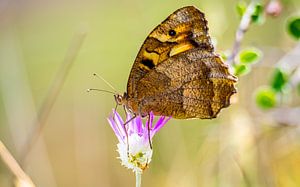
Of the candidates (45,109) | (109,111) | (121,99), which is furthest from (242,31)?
(109,111)

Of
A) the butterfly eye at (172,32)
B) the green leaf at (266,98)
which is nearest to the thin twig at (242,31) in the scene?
the butterfly eye at (172,32)

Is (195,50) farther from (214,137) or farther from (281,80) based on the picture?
(214,137)

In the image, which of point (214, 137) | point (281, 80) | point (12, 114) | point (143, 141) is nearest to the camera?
point (143, 141)

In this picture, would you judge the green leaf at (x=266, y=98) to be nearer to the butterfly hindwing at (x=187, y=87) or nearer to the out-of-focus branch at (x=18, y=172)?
the butterfly hindwing at (x=187, y=87)

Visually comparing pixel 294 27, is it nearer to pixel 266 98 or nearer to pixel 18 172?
pixel 266 98

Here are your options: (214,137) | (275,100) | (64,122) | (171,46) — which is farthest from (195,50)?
(64,122)

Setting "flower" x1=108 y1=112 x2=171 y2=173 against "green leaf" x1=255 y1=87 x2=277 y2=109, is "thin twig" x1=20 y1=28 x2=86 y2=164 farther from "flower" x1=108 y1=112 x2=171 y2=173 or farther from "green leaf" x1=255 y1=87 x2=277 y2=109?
"green leaf" x1=255 y1=87 x2=277 y2=109
